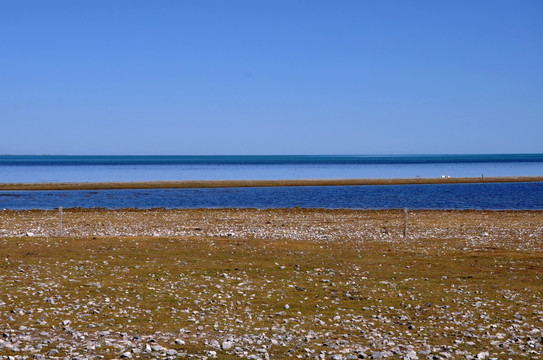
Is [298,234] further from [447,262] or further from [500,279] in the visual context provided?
[500,279]

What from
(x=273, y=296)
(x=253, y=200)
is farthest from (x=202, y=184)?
(x=273, y=296)

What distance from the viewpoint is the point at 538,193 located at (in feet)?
336

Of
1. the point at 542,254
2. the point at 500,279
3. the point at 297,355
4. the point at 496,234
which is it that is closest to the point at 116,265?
the point at 297,355

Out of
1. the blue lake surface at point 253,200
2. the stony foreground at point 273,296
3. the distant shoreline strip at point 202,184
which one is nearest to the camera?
the stony foreground at point 273,296

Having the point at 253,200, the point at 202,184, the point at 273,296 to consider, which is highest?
the point at 273,296

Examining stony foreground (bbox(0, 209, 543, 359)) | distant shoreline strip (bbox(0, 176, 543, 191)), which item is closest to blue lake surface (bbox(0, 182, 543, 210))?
distant shoreline strip (bbox(0, 176, 543, 191))

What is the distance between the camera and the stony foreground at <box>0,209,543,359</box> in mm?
14969

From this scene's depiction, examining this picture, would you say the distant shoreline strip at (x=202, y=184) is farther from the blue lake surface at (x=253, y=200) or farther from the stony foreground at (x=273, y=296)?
the stony foreground at (x=273, y=296)

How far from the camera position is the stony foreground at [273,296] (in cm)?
1497

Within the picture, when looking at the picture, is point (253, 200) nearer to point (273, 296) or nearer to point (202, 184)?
point (202, 184)

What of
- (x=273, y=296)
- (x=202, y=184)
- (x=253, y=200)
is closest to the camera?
(x=273, y=296)

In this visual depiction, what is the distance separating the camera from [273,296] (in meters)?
21.2

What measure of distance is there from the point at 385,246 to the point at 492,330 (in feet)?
62.1

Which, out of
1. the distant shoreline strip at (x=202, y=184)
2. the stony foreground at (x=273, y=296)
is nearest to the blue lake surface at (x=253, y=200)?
the distant shoreline strip at (x=202, y=184)
